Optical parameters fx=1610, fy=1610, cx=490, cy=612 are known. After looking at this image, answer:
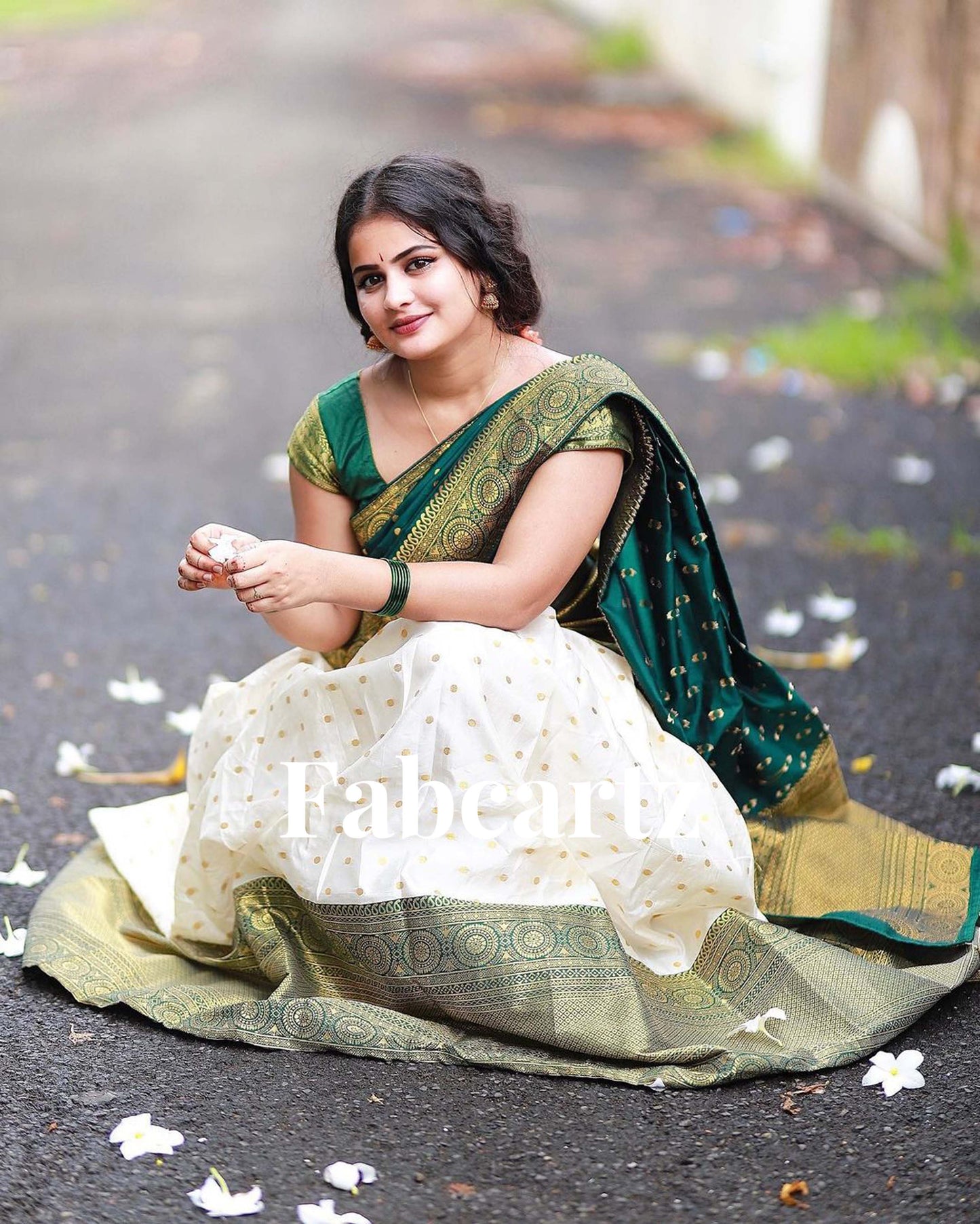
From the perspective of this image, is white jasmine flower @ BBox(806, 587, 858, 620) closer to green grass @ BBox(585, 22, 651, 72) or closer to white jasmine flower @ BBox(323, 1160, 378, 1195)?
white jasmine flower @ BBox(323, 1160, 378, 1195)

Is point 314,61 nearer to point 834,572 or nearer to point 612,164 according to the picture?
point 612,164

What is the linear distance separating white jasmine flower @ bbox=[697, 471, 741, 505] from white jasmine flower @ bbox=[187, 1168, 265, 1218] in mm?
3377

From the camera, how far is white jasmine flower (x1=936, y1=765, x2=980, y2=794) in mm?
3164

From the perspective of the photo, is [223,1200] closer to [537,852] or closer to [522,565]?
[537,852]

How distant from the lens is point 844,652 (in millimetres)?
3863

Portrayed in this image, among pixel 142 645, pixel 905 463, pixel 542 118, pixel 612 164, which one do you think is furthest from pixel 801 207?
pixel 142 645

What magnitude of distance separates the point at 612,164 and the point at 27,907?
9.02 m

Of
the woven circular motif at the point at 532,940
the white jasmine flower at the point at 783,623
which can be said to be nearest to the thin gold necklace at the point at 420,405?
the woven circular motif at the point at 532,940

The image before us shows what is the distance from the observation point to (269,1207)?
1.97m

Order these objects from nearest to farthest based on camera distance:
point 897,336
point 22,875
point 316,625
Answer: point 316,625 → point 22,875 → point 897,336

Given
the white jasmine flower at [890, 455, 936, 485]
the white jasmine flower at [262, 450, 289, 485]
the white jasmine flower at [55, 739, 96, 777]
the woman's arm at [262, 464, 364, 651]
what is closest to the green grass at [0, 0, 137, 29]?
the white jasmine flower at [262, 450, 289, 485]

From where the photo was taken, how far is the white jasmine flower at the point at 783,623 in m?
4.06

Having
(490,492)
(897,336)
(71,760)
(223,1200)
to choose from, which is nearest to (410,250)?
(490,492)

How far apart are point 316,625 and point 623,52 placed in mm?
13968
